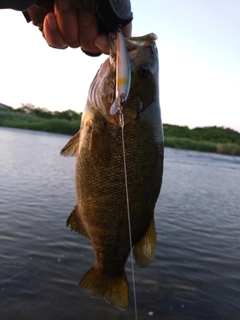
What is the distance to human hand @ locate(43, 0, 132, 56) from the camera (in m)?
2.03

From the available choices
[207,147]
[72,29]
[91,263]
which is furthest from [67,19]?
[207,147]

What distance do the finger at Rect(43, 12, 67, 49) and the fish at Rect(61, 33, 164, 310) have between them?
34 cm

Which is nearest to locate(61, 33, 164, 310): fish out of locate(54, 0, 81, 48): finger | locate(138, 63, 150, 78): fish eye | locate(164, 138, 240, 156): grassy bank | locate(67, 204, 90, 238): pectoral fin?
locate(138, 63, 150, 78): fish eye

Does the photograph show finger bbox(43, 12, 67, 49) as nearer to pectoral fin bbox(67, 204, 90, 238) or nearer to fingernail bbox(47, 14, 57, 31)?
fingernail bbox(47, 14, 57, 31)

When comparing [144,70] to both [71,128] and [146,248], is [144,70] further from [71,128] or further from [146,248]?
[71,128]

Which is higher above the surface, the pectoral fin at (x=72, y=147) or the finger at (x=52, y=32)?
the finger at (x=52, y=32)

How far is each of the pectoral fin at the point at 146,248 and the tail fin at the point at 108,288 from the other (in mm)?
283

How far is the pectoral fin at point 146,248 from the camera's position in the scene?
97.2 inches

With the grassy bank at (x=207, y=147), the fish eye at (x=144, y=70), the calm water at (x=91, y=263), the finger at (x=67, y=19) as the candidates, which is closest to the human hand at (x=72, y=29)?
the finger at (x=67, y=19)

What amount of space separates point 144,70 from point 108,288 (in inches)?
63.1

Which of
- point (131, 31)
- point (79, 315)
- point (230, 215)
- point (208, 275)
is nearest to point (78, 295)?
point (79, 315)

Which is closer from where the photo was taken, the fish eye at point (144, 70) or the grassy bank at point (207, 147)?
the fish eye at point (144, 70)

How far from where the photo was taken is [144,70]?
2.34 m

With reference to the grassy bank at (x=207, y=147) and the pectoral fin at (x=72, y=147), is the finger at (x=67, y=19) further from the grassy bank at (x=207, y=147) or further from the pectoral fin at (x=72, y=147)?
the grassy bank at (x=207, y=147)
